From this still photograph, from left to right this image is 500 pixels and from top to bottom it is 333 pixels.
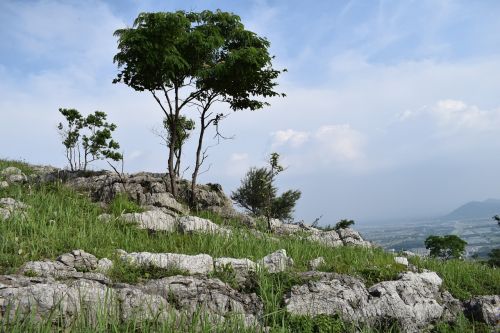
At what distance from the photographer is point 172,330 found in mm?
4602

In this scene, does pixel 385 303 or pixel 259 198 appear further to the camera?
pixel 259 198

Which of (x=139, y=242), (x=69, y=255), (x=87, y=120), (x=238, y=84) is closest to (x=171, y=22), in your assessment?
(x=238, y=84)

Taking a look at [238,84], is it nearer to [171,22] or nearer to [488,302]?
[171,22]

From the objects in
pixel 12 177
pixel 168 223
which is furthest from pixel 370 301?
pixel 12 177

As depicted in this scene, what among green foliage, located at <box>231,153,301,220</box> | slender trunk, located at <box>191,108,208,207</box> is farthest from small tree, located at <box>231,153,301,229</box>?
slender trunk, located at <box>191,108,208,207</box>

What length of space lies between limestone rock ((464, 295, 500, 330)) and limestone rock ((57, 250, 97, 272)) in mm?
7686

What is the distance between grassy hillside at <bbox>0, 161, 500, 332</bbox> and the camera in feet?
26.1

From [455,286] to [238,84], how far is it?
1379cm

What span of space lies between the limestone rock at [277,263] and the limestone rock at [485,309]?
3.88 meters

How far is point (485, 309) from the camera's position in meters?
8.86

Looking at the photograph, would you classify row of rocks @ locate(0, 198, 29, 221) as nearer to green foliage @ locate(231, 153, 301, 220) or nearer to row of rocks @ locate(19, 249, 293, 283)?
row of rocks @ locate(19, 249, 293, 283)

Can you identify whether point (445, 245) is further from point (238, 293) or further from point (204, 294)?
point (204, 294)

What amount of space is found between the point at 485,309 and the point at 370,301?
2.58m

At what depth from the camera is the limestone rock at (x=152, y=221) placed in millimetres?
11961
